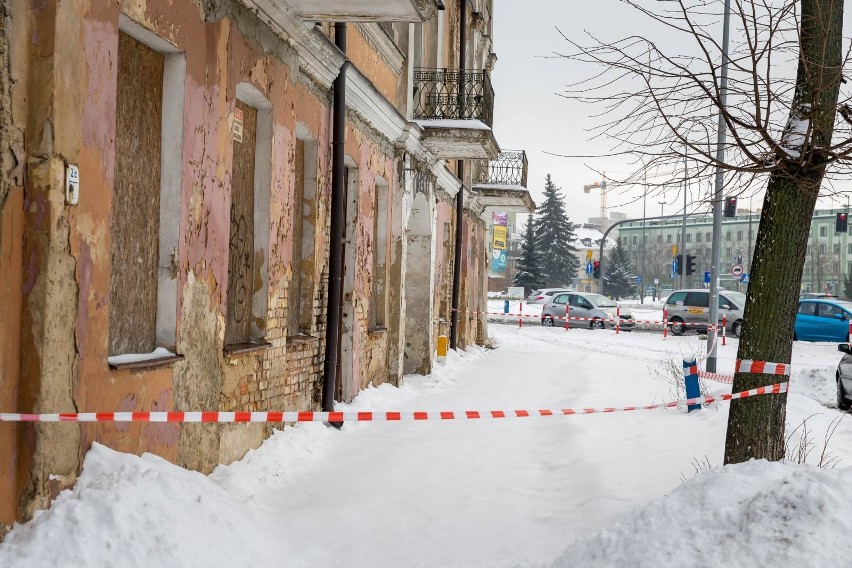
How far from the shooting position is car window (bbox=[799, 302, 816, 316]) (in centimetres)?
2358

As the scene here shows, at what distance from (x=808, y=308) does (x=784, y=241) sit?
19995mm

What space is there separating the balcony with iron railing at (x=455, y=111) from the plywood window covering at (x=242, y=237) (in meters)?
5.44

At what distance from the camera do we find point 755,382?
229 inches

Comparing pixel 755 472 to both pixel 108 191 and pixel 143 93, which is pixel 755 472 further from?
pixel 143 93

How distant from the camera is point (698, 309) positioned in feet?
92.0

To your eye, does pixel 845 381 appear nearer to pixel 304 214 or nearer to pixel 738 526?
pixel 304 214

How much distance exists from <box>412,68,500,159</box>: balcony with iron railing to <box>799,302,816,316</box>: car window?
1404cm

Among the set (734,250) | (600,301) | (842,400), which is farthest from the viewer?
(734,250)

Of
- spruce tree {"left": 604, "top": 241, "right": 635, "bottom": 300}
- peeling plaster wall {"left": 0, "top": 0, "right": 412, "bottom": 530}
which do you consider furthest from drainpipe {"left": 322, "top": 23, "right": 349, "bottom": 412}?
spruce tree {"left": 604, "top": 241, "right": 635, "bottom": 300}

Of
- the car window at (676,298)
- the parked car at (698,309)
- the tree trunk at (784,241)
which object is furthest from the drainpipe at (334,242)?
the car window at (676,298)

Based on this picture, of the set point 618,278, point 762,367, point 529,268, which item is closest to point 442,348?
point 762,367

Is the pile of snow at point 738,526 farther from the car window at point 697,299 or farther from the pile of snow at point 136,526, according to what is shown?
the car window at point 697,299

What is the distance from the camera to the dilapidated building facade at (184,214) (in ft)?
13.4

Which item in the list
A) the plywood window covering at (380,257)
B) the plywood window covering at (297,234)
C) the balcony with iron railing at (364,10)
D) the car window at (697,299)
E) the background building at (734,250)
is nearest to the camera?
the balcony with iron railing at (364,10)
